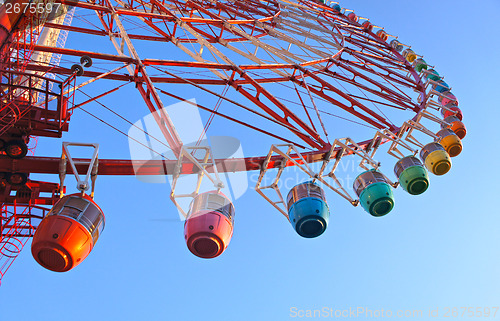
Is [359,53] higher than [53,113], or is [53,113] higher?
[359,53]

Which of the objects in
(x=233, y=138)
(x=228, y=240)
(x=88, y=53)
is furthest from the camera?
(x=233, y=138)

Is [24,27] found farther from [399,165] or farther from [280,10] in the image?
[280,10]

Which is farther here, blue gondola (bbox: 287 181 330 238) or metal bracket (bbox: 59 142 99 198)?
blue gondola (bbox: 287 181 330 238)

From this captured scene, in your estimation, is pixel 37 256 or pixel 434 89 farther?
pixel 434 89

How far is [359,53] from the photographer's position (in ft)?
68.9

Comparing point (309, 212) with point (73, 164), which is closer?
point (73, 164)

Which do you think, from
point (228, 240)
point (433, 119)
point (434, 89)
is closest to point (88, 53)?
point (228, 240)

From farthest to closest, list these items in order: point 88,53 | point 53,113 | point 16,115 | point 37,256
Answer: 1. point 88,53
2. point 53,113
3. point 16,115
4. point 37,256

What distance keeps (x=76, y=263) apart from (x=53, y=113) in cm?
379

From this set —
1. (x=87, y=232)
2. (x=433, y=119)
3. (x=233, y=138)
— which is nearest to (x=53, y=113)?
(x=87, y=232)

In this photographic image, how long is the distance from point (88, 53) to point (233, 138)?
390cm

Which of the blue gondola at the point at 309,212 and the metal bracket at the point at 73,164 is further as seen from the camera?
the blue gondola at the point at 309,212

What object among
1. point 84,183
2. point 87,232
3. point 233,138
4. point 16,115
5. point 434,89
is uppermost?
point 434,89

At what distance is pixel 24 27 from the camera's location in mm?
10844
